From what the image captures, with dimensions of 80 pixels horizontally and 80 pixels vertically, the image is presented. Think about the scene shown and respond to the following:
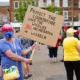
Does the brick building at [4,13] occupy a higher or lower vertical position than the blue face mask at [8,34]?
lower

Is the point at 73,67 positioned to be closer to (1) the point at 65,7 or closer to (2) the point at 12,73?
(2) the point at 12,73

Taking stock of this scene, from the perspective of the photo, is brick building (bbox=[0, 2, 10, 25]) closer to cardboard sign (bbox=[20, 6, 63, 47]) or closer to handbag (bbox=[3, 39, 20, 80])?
cardboard sign (bbox=[20, 6, 63, 47])

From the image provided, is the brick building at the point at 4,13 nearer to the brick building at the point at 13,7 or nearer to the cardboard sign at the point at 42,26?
the brick building at the point at 13,7

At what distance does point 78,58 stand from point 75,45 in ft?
1.02


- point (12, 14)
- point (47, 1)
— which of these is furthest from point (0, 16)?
point (47, 1)

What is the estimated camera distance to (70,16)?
7056 cm

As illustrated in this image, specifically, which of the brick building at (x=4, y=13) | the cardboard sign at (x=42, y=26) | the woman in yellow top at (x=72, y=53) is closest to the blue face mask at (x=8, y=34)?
the cardboard sign at (x=42, y=26)

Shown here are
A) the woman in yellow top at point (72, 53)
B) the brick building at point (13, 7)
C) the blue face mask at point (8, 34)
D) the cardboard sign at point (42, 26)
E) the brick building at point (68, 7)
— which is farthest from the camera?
the brick building at point (13, 7)

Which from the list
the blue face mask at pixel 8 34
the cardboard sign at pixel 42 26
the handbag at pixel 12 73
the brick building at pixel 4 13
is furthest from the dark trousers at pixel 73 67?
the brick building at pixel 4 13

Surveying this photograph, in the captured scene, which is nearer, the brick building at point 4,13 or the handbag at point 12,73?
the handbag at point 12,73

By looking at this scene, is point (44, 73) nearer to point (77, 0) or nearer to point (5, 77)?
point (5, 77)

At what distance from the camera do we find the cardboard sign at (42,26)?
6.65 m

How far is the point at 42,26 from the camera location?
6777 mm

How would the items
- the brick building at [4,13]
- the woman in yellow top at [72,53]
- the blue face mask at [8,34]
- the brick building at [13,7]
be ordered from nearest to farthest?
1. the blue face mask at [8,34]
2. the woman in yellow top at [72,53]
3. the brick building at [13,7]
4. the brick building at [4,13]
